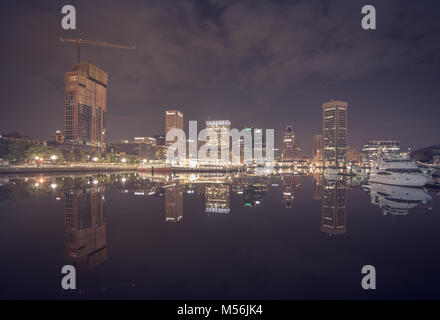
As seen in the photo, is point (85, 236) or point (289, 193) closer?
point (85, 236)

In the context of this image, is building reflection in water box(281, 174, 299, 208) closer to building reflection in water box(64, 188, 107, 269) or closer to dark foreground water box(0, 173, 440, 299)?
dark foreground water box(0, 173, 440, 299)

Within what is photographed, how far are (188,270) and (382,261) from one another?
724 centimetres

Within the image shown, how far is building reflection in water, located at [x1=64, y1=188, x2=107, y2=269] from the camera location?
7984 mm

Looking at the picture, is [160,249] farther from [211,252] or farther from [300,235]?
[300,235]

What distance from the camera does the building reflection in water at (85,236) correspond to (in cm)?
798

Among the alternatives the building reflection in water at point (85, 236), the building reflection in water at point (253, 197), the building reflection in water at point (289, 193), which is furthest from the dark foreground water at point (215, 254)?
the building reflection in water at point (289, 193)

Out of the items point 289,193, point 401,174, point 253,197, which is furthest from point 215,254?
point 401,174

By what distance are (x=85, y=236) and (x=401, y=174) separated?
46183 mm

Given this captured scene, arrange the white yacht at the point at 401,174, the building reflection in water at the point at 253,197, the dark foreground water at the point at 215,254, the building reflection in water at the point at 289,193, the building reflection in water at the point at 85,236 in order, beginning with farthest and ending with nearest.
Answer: the white yacht at the point at 401,174 < the building reflection in water at the point at 289,193 < the building reflection in water at the point at 253,197 < the building reflection in water at the point at 85,236 < the dark foreground water at the point at 215,254

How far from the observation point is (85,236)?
1026 centimetres

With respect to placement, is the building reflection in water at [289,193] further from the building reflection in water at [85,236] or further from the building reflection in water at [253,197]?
the building reflection in water at [85,236]

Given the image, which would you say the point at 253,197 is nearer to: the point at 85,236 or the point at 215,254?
the point at 215,254

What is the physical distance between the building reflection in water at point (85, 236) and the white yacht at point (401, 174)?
4526 cm

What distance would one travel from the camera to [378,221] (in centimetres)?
1421
